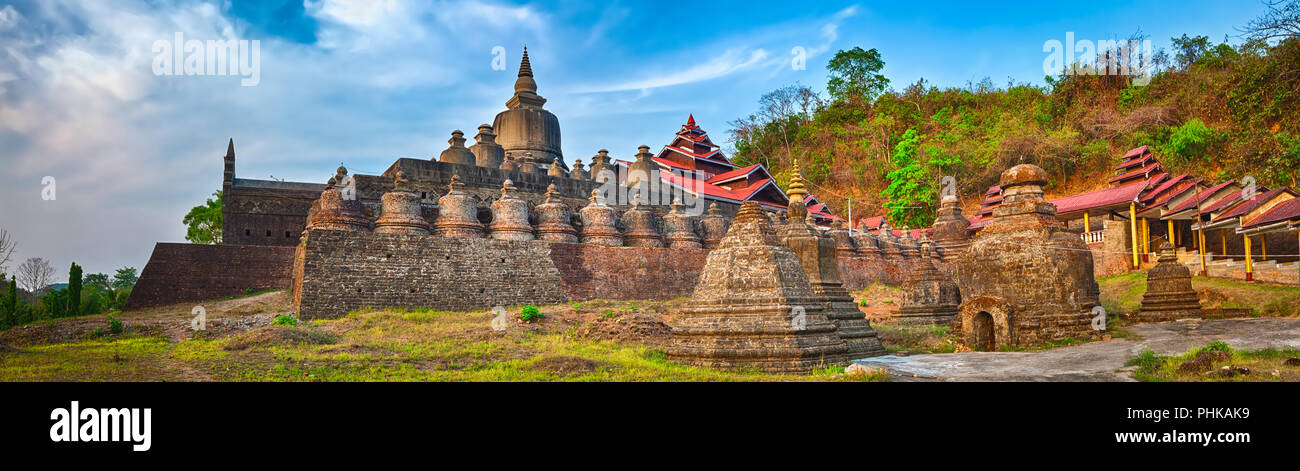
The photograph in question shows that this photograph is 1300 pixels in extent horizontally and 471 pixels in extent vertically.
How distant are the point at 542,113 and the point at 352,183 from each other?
1660cm

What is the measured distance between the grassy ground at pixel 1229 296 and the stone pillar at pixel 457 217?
18224 millimetres

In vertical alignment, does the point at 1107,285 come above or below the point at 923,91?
below

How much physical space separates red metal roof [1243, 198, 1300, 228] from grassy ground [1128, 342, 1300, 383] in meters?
12.2

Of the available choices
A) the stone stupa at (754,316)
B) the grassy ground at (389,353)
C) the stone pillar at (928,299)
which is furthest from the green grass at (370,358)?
the stone pillar at (928,299)

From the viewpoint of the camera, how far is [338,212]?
2189 cm

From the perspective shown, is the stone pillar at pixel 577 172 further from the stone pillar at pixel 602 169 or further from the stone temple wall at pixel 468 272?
the stone temple wall at pixel 468 272

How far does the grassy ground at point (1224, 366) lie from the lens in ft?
28.8

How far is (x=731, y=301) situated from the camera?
1151 centimetres

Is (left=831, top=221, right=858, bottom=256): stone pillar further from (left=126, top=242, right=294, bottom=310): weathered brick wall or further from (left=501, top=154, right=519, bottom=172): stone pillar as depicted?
(left=126, top=242, right=294, bottom=310): weathered brick wall

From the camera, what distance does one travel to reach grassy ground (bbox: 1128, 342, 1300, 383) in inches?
346

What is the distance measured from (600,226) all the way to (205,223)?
2658 cm

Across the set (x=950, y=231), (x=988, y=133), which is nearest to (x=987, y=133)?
(x=988, y=133)

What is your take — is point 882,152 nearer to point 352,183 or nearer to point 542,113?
point 542,113
